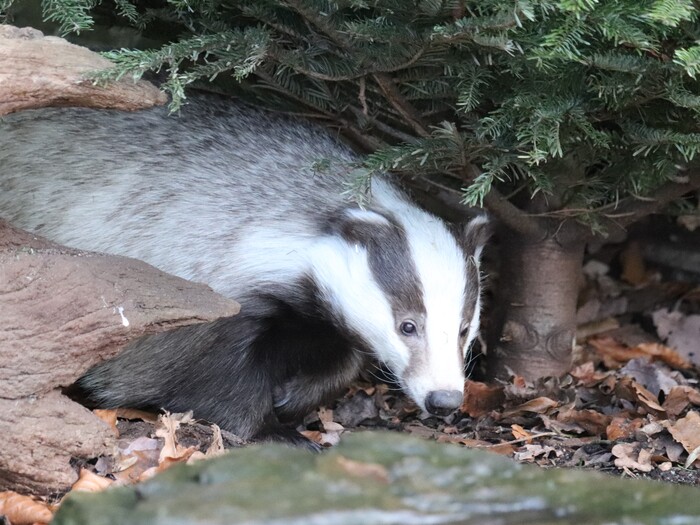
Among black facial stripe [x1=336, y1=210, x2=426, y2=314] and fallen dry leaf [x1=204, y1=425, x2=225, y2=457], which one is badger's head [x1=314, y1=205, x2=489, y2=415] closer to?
black facial stripe [x1=336, y1=210, x2=426, y2=314]

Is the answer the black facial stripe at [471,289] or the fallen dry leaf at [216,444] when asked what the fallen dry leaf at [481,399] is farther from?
the fallen dry leaf at [216,444]

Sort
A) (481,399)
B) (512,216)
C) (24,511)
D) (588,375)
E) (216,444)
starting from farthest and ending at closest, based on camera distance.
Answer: (588,375), (481,399), (512,216), (216,444), (24,511)

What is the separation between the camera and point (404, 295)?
3512mm

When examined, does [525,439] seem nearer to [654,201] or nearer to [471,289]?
[471,289]

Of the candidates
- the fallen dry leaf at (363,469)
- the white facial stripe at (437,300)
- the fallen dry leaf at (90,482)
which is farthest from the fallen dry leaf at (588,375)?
the fallen dry leaf at (363,469)

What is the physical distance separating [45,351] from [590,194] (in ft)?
7.56

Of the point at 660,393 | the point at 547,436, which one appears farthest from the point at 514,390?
the point at 660,393

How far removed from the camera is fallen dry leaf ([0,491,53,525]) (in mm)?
2660

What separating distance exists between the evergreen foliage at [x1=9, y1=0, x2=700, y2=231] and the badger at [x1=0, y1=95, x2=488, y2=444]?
0.99 feet

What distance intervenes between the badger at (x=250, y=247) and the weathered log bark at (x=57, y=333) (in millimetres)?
625

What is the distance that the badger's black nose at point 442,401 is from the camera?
332 centimetres

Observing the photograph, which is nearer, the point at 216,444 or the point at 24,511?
the point at 24,511

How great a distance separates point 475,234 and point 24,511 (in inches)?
84.7

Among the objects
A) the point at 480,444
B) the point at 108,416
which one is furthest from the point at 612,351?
the point at 108,416
